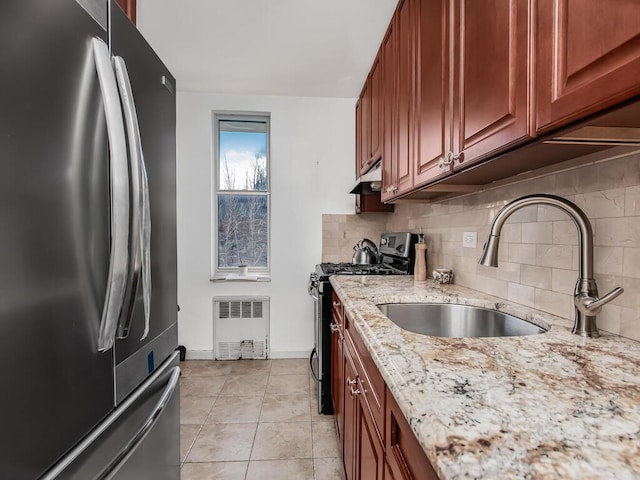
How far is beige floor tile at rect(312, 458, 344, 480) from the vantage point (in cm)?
160

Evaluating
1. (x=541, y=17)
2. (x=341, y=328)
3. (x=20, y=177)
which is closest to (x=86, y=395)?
(x=20, y=177)

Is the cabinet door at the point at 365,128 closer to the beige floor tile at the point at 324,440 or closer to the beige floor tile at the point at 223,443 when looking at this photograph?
the beige floor tile at the point at 324,440

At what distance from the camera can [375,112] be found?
2.29m

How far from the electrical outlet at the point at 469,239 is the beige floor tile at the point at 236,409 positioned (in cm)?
176

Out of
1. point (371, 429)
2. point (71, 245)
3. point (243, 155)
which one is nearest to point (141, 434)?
point (71, 245)

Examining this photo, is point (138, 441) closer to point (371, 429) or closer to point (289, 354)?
point (371, 429)

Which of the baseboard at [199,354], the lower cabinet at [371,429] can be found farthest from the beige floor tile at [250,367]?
the lower cabinet at [371,429]

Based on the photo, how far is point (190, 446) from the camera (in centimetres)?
182

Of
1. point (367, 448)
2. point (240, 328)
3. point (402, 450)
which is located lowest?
point (240, 328)

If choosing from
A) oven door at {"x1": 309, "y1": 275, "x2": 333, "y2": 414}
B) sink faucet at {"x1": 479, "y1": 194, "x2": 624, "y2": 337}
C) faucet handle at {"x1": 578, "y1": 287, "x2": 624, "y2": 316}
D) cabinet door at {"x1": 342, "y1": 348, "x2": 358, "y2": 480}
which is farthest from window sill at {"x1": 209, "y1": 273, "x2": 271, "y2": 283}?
faucet handle at {"x1": 578, "y1": 287, "x2": 624, "y2": 316}

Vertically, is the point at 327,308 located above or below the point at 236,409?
above

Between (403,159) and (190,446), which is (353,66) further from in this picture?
(190,446)

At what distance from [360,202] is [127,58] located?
235cm

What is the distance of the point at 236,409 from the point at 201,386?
1.66 feet
